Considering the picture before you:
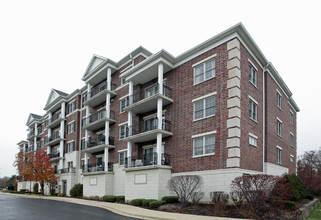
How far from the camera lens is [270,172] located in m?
21.2

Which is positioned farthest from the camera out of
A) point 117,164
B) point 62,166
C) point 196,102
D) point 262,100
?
point 62,166

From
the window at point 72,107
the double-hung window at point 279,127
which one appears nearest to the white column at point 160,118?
the double-hung window at point 279,127

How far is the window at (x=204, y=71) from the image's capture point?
19.4 m

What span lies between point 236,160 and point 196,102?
5551 millimetres

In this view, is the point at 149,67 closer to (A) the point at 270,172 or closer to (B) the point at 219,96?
(B) the point at 219,96

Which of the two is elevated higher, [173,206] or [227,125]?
[227,125]

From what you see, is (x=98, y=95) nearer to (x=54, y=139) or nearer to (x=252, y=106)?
(x=54, y=139)

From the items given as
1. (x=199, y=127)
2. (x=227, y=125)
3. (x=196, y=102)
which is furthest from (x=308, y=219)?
(x=196, y=102)

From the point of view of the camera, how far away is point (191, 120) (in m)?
19.9

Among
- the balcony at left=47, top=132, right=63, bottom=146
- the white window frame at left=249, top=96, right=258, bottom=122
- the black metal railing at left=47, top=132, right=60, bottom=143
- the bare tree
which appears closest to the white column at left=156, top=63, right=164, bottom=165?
the bare tree

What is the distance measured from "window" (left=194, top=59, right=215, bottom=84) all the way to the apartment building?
0.27 feet

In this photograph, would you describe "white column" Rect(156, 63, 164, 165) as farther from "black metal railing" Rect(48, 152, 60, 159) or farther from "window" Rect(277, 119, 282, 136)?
"black metal railing" Rect(48, 152, 60, 159)

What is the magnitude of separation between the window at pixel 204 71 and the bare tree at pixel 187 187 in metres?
7.27

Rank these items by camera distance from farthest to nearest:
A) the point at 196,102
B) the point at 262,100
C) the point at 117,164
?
the point at 117,164
the point at 262,100
the point at 196,102
